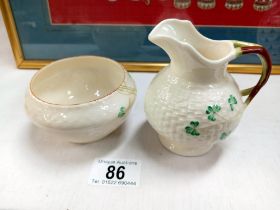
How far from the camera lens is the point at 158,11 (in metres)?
0.65

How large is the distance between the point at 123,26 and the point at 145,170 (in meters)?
0.35

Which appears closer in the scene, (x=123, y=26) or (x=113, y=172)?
(x=113, y=172)

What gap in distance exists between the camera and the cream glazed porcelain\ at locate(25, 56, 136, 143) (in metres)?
0.44

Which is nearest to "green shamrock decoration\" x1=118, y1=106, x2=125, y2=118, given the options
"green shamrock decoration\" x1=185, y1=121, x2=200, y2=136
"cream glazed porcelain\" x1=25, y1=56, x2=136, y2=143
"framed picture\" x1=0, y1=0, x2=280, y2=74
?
"cream glazed porcelain\" x1=25, y1=56, x2=136, y2=143

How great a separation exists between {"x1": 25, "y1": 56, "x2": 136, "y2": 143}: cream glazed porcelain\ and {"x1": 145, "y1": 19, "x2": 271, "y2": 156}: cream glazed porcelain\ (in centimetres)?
6

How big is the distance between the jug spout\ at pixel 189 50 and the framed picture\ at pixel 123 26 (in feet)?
0.72

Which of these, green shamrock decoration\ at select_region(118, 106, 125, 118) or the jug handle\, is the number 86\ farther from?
the jug handle\

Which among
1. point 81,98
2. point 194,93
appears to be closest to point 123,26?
point 81,98

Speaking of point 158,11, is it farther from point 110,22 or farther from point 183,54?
point 183,54

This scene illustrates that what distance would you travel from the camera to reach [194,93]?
410 mm

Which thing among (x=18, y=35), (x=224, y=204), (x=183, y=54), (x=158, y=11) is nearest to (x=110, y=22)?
(x=158, y=11)

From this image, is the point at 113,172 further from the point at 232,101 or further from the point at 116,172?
the point at 232,101

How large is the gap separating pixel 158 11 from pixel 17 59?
354 mm

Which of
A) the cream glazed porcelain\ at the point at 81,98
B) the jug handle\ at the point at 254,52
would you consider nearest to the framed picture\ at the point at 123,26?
the cream glazed porcelain\ at the point at 81,98
